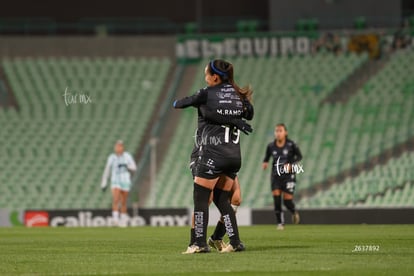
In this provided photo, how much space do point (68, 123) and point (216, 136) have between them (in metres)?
22.8

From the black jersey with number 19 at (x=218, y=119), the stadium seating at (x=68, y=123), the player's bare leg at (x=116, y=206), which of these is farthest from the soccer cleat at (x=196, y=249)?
the stadium seating at (x=68, y=123)

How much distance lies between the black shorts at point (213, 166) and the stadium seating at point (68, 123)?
19.5 metres

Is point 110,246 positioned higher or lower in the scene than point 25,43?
lower

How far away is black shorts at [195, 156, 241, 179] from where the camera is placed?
12.4 metres

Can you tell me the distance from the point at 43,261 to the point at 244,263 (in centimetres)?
238

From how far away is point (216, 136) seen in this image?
12.5m

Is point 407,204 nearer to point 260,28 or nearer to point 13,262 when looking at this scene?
point 260,28

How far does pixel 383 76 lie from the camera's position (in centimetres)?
3600

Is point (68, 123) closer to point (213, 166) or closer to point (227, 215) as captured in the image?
point (227, 215)

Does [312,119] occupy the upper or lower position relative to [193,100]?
lower

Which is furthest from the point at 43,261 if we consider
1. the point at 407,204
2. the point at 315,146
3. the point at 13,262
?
the point at 315,146

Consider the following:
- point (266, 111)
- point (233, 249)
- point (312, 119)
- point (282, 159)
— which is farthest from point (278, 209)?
point (266, 111)

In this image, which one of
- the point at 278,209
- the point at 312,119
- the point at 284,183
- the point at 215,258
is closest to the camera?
the point at 215,258

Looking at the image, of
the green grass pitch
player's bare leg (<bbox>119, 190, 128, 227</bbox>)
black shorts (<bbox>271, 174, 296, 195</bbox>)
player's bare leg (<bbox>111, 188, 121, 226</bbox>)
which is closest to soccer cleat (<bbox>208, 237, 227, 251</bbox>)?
A: the green grass pitch
